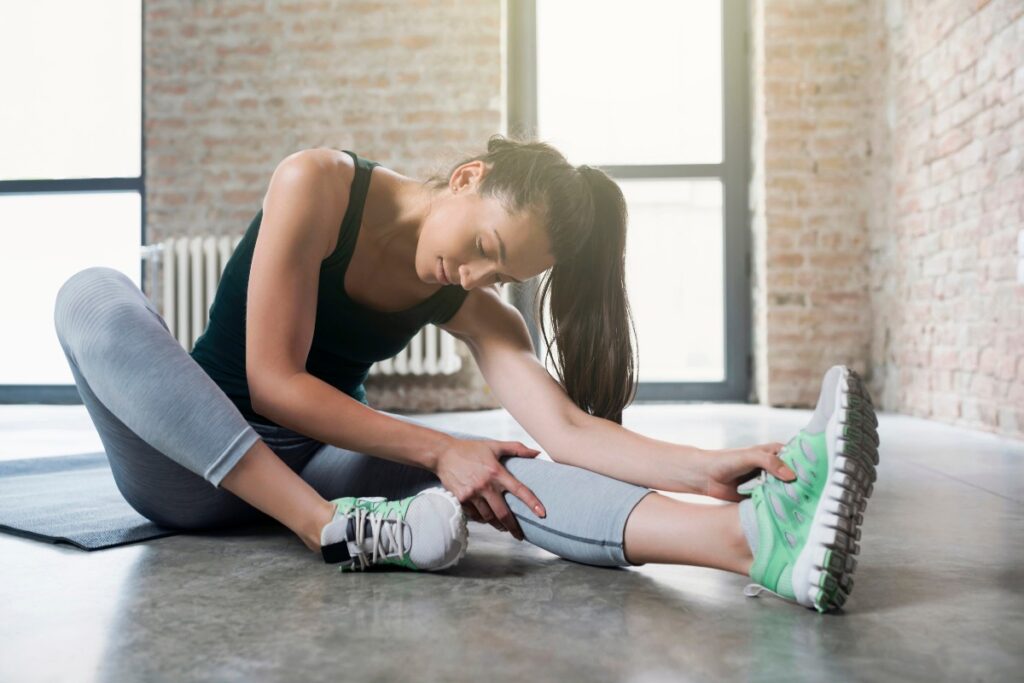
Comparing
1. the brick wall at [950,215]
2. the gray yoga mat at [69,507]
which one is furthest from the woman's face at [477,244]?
the brick wall at [950,215]

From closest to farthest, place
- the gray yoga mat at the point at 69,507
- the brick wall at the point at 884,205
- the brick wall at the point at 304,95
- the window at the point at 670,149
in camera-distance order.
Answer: the gray yoga mat at the point at 69,507, the brick wall at the point at 884,205, the brick wall at the point at 304,95, the window at the point at 670,149

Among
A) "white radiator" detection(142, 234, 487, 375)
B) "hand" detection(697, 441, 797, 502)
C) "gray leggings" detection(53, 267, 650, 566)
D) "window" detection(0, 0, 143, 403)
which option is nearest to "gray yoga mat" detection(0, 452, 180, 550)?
"gray leggings" detection(53, 267, 650, 566)

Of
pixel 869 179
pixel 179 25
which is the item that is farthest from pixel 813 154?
pixel 179 25

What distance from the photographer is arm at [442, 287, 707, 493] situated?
4.16 feet

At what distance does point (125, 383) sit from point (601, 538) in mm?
676

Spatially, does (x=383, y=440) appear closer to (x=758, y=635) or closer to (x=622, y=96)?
(x=758, y=635)

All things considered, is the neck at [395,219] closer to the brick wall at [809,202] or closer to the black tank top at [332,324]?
the black tank top at [332,324]

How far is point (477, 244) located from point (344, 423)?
317mm

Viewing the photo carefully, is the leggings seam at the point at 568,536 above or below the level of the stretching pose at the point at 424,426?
below

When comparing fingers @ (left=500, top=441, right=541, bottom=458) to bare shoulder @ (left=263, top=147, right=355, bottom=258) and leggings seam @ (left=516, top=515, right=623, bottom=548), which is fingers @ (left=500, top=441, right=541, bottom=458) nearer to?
leggings seam @ (left=516, top=515, right=623, bottom=548)

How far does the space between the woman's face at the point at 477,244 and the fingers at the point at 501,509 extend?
0.30 metres

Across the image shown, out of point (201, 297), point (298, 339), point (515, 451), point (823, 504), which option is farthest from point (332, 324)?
point (201, 297)

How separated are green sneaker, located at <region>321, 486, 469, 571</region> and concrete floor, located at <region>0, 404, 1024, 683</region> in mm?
31

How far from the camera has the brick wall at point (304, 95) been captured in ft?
15.4
